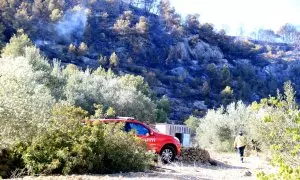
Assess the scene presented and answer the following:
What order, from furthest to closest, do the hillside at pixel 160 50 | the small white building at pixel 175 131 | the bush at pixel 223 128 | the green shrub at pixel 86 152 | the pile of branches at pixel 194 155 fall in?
the hillside at pixel 160 50 < the small white building at pixel 175 131 < the bush at pixel 223 128 < the pile of branches at pixel 194 155 < the green shrub at pixel 86 152

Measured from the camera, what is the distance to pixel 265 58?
108062mm

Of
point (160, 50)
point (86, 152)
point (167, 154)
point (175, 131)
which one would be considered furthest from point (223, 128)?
point (160, 50)

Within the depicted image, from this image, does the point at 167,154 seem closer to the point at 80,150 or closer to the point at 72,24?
the point at 80,150

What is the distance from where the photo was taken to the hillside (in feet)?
237

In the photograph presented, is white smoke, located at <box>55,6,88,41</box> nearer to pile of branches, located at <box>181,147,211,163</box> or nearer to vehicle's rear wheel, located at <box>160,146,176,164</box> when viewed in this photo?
pile of branches, located at <box>181,147,211,163</box>

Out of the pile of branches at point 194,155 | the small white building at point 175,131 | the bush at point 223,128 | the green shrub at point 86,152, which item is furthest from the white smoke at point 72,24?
the green shrub at point 86,152

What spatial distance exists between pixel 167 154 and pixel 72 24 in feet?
235

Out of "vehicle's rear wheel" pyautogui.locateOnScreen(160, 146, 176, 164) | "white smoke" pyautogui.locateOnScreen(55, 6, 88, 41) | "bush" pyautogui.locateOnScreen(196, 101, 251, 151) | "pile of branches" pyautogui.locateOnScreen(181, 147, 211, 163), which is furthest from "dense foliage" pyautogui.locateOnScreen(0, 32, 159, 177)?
"white smoke" pyautogui.locateOnScreen(55, 6, 88, 41)

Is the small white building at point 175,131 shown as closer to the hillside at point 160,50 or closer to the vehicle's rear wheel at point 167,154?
the vehicle's rear wheel at point 167,154

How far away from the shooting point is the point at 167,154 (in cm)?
1582

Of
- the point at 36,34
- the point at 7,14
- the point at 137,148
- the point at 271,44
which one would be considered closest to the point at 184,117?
the point at 36,34

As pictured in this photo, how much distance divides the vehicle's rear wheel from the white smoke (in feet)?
216

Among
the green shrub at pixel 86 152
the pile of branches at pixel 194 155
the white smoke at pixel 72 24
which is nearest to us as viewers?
the green shrub at pixel 86 152

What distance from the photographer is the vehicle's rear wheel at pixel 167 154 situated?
15.7 m
